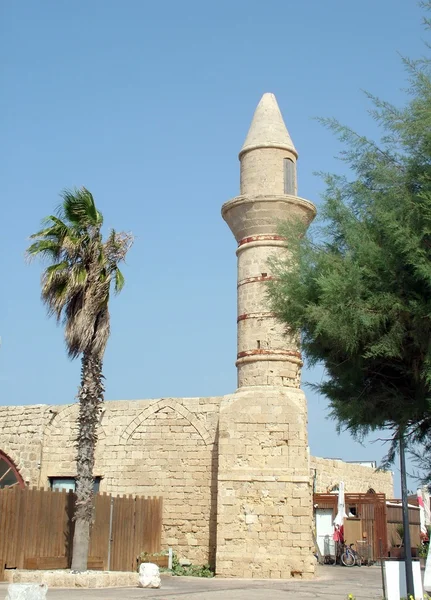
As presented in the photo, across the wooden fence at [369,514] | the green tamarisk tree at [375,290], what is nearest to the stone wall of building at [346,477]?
the wooden fence at [369,514]

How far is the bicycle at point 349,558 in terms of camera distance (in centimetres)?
1970

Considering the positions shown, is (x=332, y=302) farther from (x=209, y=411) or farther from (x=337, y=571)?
(x=337, y=571)

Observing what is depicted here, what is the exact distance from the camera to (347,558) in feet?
64.7

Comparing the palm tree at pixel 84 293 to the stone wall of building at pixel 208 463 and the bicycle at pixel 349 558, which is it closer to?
the stone wall of building at pixel 208 463

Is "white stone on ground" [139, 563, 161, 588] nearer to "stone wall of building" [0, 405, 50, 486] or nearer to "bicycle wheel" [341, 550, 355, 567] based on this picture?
"stone wall of building" [0, 405, 50, 486]

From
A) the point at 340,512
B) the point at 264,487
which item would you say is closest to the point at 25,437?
the point at 264,487

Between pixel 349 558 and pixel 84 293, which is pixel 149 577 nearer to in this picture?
pixel 84 293

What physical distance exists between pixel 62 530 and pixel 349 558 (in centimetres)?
892

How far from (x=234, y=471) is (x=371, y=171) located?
9370 mm

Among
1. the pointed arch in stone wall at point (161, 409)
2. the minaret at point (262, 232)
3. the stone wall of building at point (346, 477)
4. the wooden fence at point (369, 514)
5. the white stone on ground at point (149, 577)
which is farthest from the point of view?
the stone wall of building at point (346, 477)

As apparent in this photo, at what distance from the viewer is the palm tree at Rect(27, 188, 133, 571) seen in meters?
12.8

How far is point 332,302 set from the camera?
7.04 metres

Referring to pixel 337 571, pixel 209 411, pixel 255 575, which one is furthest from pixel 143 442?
pixel 337 571

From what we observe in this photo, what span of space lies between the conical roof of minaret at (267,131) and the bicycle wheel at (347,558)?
1049cm
